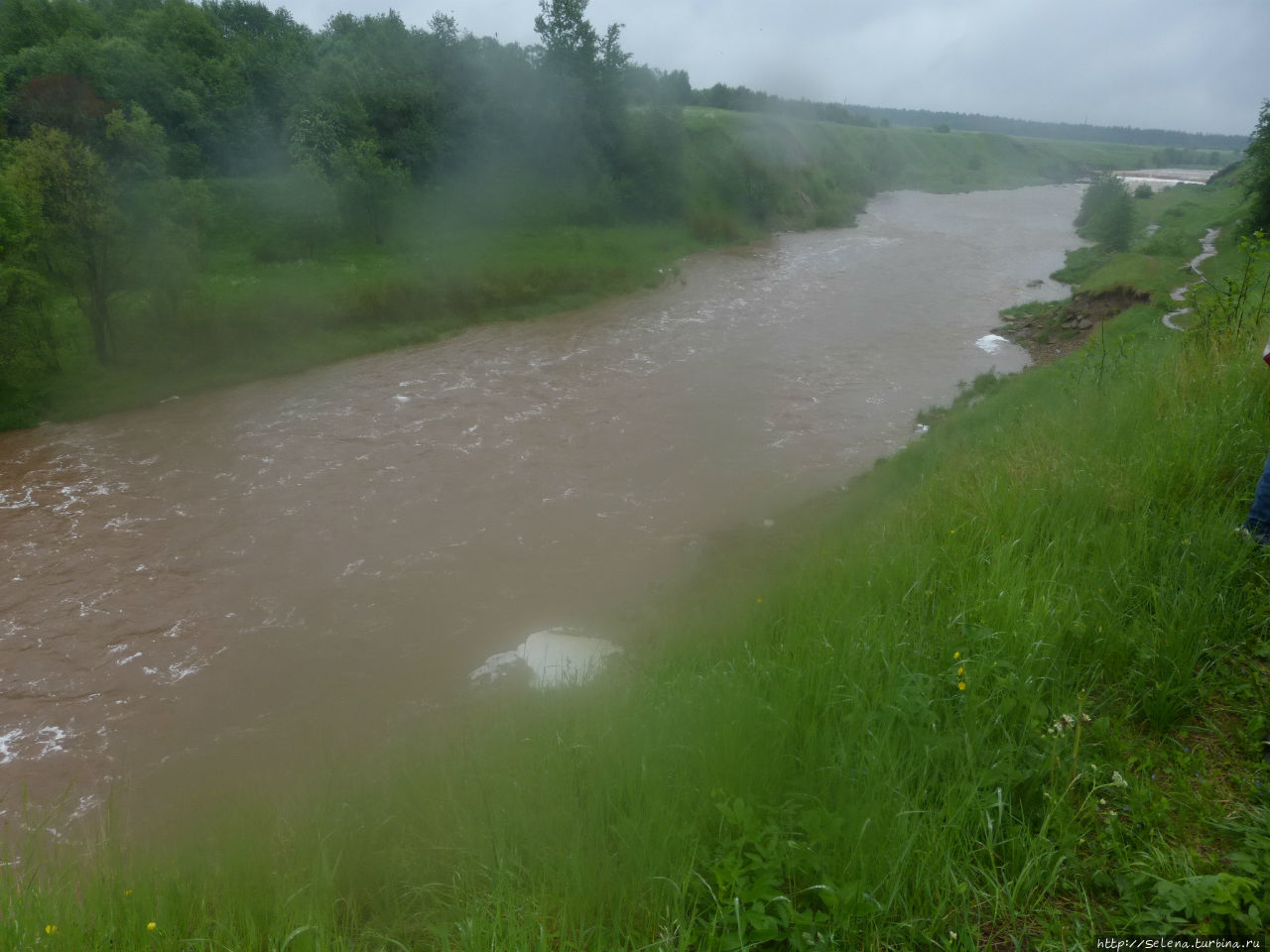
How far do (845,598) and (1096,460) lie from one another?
237 cm

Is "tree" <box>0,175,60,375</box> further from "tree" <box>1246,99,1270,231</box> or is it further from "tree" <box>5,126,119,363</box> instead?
"tree" <box>1246,99,1270,231</box>

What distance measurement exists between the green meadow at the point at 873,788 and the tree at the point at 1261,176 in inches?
1182

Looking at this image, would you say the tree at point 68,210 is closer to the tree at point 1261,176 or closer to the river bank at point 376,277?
the river bank at point 376,277

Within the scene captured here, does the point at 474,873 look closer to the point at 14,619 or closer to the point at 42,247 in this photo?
the point at 14,619

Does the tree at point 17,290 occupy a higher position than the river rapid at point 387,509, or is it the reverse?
the tree at point 17,290

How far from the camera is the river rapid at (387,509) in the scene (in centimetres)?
813

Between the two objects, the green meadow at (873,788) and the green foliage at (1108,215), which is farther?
the green foliage at (1108,215)

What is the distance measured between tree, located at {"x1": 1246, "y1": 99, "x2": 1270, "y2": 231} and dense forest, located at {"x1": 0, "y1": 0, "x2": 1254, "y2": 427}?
1894cm

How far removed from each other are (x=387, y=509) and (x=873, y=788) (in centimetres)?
1056

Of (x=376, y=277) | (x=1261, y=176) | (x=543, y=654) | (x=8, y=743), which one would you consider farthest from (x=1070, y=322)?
(x=8, y=743)

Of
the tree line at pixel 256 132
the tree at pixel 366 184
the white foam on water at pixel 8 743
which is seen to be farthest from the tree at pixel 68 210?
the white foam on water at pixel 8 743

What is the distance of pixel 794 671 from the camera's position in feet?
12.5

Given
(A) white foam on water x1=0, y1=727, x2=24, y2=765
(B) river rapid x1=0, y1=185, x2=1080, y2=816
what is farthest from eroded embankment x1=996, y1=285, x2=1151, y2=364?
(A) white foam on water x1=0, y1=727, x2=24, y2=765

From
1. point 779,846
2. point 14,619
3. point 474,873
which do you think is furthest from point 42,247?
point 779,846
